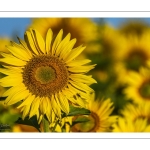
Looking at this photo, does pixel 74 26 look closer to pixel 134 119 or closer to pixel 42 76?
pixel 134 119

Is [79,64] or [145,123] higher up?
[79,64]

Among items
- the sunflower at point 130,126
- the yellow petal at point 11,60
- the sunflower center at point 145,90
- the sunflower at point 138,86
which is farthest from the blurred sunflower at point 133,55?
the yellow petal at point 11,60

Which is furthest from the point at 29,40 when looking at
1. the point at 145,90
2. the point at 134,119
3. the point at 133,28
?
the point at 133,28

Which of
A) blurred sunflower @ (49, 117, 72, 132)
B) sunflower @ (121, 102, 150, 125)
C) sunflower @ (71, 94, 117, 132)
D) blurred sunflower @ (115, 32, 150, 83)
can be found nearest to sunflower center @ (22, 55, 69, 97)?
blurred sunflower @ (49, 117, 72, 132)

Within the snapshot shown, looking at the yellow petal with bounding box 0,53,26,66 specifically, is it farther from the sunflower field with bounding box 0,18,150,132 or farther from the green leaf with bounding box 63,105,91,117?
the green leaf with bounding box 63,105,91,117

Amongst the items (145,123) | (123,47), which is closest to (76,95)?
(145,123)

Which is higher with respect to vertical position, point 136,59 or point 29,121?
point 136,59

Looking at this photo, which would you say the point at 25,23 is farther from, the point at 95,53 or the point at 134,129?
the point at 134,129
